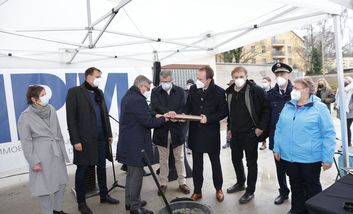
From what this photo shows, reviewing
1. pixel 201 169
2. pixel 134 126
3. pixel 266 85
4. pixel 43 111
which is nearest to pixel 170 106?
pixel 134 126

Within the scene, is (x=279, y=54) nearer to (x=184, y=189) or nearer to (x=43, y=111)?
(x=184, y=189)

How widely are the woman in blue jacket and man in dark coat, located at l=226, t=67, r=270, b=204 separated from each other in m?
0.52

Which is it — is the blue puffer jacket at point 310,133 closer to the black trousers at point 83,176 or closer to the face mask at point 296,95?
the face mask at point 296,95

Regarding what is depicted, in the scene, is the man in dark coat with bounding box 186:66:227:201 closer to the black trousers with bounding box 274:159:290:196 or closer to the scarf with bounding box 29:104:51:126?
the black trousers with bounding box 274:159:290:196

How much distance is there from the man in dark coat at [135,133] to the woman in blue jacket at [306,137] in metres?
1.40

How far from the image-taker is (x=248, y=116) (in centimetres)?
357

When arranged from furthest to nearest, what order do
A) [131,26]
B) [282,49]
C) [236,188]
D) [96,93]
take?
1. [282,49]
2. [131,26]
3. [236,188]
4. [96,93]

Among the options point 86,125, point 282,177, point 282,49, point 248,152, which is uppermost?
point 282,49

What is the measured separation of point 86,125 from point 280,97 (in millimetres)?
2356

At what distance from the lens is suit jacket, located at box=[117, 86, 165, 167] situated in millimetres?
3285

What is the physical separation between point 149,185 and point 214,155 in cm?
146

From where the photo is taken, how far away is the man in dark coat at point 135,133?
130 inches

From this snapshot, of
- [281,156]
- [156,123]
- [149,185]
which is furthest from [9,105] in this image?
[281,156]

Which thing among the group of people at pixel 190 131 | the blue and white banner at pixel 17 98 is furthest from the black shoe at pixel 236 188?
the blue and white banner at pixel 17 98
